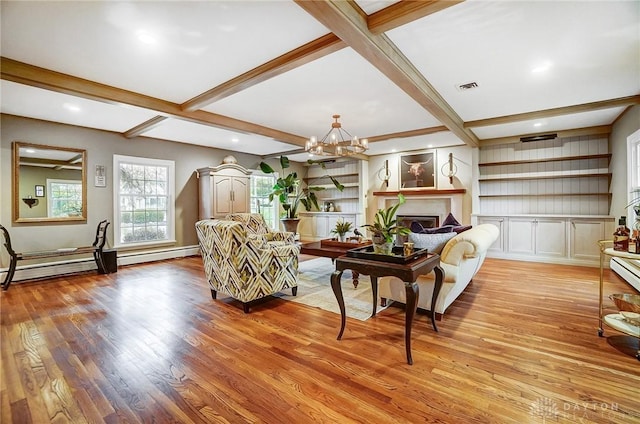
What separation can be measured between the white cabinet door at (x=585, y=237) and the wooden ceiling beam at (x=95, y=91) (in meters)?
6.16

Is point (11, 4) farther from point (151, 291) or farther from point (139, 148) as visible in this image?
point (139, 148)

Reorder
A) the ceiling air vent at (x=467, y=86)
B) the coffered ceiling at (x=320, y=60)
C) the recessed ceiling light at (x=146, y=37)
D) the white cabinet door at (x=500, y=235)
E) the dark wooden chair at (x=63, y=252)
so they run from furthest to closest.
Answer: the white cabinet door at (x=500, y=235)
the dark wooden chair at (x=63, y=252)
the ceiling air vent at (x=467, y=86)
the recessed ceiling light at (x=146, y=37)
the coffered ceiling at (x=320, y=60)

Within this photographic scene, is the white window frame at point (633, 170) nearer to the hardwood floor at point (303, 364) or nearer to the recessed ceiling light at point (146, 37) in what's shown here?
the hardwood floor at point (303, 364)

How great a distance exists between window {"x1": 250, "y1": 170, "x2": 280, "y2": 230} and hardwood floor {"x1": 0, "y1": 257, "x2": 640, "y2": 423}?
458 cm

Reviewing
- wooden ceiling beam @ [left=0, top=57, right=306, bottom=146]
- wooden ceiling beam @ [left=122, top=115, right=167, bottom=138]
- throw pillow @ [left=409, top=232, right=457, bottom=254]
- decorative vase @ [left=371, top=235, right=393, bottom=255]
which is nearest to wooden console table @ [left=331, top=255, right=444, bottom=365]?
decorative vase @ [left=371, top=235, right=393, bottom=255]

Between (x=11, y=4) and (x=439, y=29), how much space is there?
3.10 m

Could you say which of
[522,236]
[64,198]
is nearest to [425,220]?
[522,236]

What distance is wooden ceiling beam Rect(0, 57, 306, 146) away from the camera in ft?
9.11

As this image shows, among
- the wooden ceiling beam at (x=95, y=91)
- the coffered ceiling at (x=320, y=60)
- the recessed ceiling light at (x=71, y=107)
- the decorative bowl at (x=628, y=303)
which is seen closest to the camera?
the coffered ceiling at (x=320, y=60)

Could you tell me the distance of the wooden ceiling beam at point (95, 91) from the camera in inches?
109

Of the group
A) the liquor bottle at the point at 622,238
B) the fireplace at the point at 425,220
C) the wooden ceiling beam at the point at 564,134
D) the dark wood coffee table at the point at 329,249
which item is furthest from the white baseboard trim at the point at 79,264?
the wooden ceiling beam at the point at 564,134

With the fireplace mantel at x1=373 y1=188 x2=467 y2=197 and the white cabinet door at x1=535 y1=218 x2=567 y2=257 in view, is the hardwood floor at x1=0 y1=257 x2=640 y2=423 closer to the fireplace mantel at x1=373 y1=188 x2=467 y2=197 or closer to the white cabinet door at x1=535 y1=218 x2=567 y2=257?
the white cabinet door at x1=535 y1=218 x2=567 y2=257

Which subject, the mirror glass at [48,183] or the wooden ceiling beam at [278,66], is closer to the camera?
the wooden ceiling beam at [278,66]

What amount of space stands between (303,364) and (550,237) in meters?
5.58
